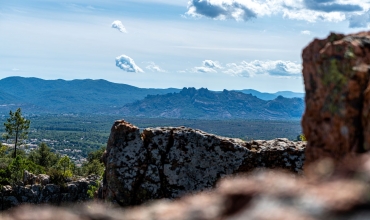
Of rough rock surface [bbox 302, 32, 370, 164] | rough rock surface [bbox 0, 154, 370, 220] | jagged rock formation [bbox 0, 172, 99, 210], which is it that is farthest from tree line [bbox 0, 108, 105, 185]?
rough rock surface [bbox 0, 154, 370, 220]

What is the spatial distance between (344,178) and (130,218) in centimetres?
311

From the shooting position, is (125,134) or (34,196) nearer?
(125,134)

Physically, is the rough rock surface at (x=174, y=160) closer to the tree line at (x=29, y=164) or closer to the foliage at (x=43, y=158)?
the tree line at (x=29, y=164)

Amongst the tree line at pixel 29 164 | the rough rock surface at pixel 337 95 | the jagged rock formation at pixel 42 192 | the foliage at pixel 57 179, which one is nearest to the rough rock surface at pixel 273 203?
the rough rock surface at pixel 337 95

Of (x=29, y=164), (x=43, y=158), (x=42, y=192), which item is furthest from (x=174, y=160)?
(x=43, y=158)

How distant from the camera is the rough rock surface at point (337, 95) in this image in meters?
10.0

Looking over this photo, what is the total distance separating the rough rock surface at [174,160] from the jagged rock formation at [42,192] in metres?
31.3

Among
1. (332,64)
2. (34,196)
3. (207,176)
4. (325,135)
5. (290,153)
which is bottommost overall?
(34,196)

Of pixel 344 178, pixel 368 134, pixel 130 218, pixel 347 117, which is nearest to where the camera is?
pixel 344 178

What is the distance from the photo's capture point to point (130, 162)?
20375 mm

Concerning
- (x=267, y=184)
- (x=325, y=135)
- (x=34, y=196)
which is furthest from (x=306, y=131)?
(x=34, y=196)

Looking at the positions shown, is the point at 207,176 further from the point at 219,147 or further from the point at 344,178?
the point at 344,178

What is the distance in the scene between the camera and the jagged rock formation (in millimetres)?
50562

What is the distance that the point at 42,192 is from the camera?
5341 centimetres
